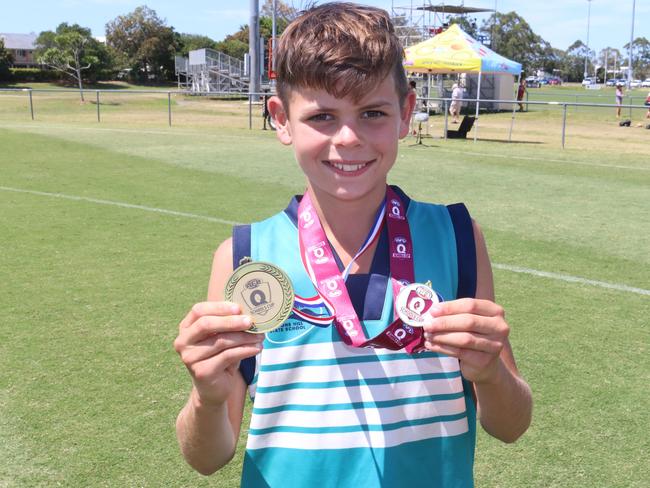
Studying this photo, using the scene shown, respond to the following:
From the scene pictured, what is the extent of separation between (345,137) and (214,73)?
188 feet

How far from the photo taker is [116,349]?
527 cm

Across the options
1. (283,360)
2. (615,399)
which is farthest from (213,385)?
(615,399)

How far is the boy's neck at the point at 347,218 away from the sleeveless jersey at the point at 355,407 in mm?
129

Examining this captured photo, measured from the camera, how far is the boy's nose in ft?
6.03

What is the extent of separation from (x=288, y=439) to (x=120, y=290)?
515 centimetres

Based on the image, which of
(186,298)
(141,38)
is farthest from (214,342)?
(141,38)

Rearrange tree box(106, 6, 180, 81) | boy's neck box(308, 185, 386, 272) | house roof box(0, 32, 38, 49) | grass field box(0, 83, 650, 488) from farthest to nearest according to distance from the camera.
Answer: house roof box(0, 32, 38, 49) < tree box(106, 6, 180, 81) < grass field box(0, 83, 650, 488) < boy's neck box(308, 185, 386, 272)

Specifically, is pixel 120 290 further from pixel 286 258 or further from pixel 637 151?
pixel 637 151

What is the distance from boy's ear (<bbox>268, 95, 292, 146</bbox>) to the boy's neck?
7.2 inches

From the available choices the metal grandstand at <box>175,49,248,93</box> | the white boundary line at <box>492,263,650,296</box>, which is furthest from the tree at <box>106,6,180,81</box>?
the white boundary line at <box>492,263,650,296</box>

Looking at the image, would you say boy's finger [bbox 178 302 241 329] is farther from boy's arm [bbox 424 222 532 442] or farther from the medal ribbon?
boy's arm [bbox 424 222 532 442]

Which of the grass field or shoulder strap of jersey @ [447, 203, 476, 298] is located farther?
the grass field

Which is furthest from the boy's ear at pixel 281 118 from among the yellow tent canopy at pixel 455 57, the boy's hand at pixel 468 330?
the yellow tent canopy at pixel 455 57

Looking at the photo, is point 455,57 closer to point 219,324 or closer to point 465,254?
point 465,254
